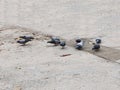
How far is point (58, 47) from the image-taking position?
6062 mm

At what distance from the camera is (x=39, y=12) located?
8875 millimetres

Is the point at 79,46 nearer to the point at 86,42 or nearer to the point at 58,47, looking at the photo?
the point at 58,47

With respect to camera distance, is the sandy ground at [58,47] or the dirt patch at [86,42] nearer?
the sandy ground at [58,47]

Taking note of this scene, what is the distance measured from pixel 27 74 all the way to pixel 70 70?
1.73 feet

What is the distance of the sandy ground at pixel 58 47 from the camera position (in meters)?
4.77

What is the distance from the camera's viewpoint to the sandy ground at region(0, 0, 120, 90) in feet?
15.6

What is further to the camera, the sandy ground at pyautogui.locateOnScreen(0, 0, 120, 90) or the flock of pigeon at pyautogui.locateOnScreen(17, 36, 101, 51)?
the flock of pigeon at pyautogui.locateOnScreen(17, 36, 101, 51)

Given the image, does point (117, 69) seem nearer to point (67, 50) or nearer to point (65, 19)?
point (67, 50)

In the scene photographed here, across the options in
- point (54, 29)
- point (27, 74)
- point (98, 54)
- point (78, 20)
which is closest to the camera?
point (27, 74)

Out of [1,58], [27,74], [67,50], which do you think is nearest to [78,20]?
[67,50]

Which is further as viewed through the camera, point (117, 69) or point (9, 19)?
point (9, 19)

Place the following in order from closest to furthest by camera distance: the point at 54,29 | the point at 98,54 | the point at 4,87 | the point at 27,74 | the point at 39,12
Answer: the point at 4,87 → the point at 27,74 → the point at 98,54 → the point at 54,29 → the point at 39,12

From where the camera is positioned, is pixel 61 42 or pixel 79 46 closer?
pixel 79 46

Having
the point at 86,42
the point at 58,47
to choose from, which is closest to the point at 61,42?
the point at 58,47
